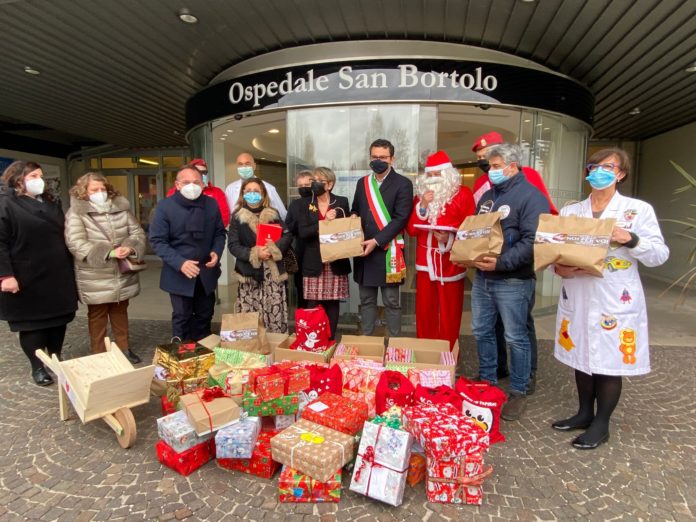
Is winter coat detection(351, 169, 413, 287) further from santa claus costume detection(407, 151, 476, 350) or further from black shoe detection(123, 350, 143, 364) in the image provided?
black shoe detection(123, 350, 143, 364)

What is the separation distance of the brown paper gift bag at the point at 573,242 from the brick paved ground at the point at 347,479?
3.87 ft

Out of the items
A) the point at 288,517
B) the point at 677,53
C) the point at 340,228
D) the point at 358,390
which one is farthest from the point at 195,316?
the point at 677,53

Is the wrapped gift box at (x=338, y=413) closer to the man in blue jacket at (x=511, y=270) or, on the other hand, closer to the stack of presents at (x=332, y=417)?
the stack of presents at (x=332, y=417)

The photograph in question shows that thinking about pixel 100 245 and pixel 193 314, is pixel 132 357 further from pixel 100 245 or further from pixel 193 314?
A: pixel 100 245

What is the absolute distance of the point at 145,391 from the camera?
282cm

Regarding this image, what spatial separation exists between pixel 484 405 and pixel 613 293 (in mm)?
1010

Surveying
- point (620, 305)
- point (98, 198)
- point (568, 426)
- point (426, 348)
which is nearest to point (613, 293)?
point (620, 305)

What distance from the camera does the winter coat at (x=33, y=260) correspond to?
137 inches

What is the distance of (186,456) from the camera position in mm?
2467

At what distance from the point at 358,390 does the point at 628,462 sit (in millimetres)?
1679

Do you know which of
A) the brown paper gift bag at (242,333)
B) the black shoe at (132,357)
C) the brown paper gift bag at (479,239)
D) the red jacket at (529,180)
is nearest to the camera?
the brown paper gift bag at (479,239)

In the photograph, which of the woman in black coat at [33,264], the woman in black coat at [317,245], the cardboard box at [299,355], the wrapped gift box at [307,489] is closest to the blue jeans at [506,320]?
the cardboard box at [299,355]

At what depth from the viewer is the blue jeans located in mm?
3074

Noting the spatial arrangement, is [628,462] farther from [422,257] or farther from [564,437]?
[422,257]
